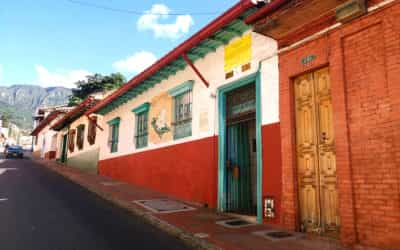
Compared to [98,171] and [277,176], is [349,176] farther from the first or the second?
[98,171]

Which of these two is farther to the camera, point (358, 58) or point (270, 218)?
point (270, 218)

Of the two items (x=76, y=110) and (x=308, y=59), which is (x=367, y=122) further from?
(x=76, y=110)

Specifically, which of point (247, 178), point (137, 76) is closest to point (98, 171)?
point (137, 76)

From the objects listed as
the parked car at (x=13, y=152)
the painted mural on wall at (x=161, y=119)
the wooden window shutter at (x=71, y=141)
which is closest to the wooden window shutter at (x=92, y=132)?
the wooden window shutter at (x=71, y=141)

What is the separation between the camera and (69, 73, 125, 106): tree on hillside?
31.0 metres

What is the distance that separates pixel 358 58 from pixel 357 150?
4.68 ft

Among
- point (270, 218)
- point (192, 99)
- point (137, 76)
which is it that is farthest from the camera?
point (137, 76)

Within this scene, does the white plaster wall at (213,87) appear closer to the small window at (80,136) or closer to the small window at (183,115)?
the small window at (183,115)

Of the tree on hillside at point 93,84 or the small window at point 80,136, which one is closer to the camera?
the small window at point 80,136

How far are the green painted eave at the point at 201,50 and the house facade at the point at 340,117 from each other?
42.9 inches

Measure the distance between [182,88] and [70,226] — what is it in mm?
4970

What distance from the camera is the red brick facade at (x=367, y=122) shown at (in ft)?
13.2

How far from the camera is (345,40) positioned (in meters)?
4.81

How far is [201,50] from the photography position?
8.05 meters
